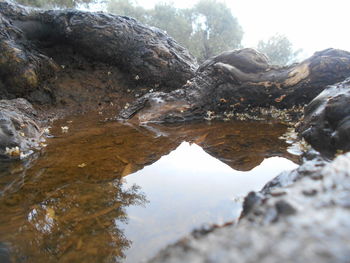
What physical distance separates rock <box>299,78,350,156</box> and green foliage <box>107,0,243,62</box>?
54.0 feet

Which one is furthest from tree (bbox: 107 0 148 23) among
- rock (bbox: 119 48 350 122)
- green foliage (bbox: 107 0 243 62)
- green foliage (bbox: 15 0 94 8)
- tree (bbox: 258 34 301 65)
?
rock (bbox: 119 48 350 122)

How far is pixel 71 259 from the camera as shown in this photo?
992mm

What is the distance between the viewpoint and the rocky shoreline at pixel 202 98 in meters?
0.64

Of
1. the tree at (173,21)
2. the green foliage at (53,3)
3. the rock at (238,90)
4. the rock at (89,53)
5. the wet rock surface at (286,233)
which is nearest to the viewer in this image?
the wet rock surface at (286,233)

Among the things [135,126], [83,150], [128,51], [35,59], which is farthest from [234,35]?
[83,150]

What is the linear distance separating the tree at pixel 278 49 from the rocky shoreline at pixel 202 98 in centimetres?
1502

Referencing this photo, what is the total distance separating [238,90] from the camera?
150 inches

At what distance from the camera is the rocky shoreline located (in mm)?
644

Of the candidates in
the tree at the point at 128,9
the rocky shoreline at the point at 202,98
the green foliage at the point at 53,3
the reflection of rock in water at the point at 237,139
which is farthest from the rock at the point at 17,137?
the tree at the point at 128,9

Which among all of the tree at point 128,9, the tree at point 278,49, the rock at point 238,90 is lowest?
the rock at point 238,90

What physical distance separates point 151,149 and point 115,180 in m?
0.77

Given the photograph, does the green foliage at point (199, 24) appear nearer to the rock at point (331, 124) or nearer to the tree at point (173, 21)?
the tree at point (173, 21)

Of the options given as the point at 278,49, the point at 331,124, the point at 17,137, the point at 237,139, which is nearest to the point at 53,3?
the point at 17,137

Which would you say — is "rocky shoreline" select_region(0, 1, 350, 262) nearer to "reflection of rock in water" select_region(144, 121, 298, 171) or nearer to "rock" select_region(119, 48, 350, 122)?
"rock" select_region(119, 48, 350, 122)
